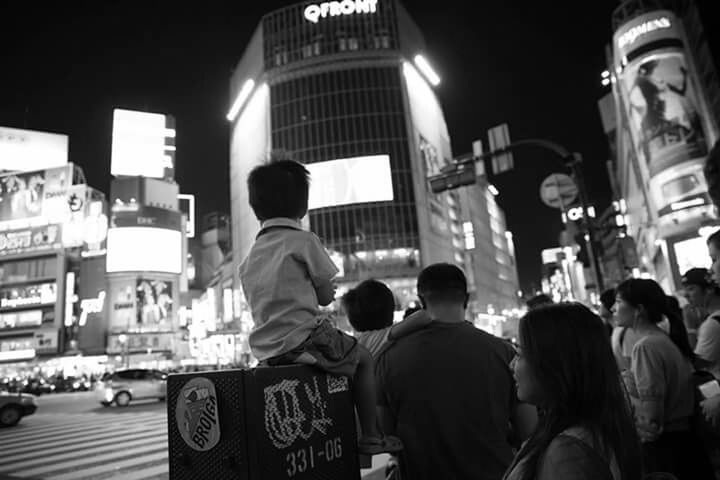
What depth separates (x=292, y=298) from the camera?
2.08 metres

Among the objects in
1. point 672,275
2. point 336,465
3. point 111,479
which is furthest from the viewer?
point 672,275

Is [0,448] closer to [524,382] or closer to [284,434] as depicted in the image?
[284,434]

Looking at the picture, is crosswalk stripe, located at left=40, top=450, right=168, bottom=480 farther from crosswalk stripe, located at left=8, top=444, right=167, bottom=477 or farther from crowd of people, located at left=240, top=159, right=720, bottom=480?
crowd of people, located at left=240, top=159, right=720, bottom=480

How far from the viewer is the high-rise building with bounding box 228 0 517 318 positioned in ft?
189

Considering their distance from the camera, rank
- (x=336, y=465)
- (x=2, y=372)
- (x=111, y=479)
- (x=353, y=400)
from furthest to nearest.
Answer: (x=2, y=372), (x=111, y=479), (x=353, y=400), (x=336, y=465)

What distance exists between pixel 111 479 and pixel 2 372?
64890 millimetres

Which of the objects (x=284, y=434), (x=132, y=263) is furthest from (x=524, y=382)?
(x=132, y=263)

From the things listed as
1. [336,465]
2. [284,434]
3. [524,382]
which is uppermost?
[524,382]

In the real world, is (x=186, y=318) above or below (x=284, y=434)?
above

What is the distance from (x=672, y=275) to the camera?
1075 inches

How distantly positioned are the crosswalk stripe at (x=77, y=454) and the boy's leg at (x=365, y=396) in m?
8.19

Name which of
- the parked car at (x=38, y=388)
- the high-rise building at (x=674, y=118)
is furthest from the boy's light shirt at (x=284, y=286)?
the parked car at (x=38, y=388)

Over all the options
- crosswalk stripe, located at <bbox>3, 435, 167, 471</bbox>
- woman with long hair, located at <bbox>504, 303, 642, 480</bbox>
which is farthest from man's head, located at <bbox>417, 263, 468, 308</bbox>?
crosswalk stripe, located at <bbox>3, 435, 167, 471</bbox>

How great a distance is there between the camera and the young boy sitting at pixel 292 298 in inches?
79.5
